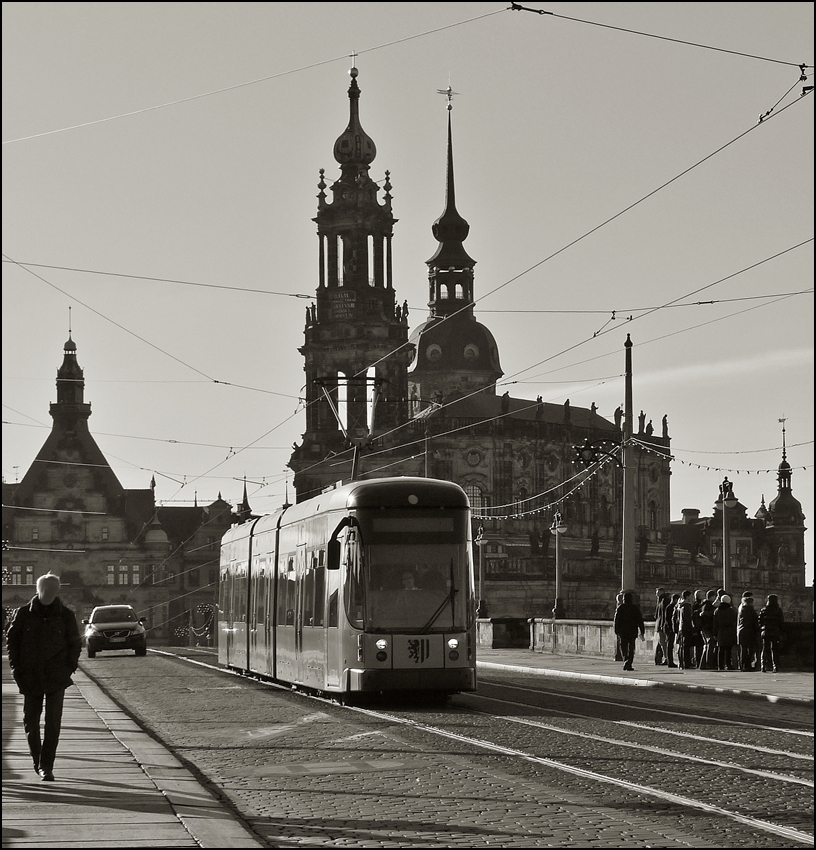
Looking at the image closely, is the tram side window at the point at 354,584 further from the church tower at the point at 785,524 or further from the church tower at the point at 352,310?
the church tower at the point at 785,524

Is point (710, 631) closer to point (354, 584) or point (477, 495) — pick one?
point (354, 584)

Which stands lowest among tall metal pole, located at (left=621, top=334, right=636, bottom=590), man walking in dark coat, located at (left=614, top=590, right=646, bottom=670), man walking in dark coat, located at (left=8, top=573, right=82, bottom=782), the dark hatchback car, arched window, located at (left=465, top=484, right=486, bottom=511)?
the dark hatchback car

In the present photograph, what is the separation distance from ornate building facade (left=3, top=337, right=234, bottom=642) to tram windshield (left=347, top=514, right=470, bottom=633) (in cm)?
10375

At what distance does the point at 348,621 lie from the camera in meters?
20.2

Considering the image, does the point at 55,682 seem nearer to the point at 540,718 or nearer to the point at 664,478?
the point at 540,718

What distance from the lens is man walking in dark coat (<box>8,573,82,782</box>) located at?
11570mm

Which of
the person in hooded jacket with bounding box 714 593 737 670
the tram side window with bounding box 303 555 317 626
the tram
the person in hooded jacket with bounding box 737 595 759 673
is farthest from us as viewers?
the person in hooded jacket with bounding box 714 593 737 670

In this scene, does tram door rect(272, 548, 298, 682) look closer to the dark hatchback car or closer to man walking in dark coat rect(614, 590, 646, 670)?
man walking in dark coat rect(614, 590, 646, 670)

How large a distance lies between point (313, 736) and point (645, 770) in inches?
177

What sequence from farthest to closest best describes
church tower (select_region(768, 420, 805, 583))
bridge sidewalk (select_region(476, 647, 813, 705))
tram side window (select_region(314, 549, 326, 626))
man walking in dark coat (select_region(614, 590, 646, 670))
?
church tower (select_region(768, 420, 805, 583))
man walking in dark coat (select_region(614, 590, 646, 670))
bridge sidewalk (select_region(476, 647, 813, 705))
tram side window (select_region(314, 549, 326, 626))

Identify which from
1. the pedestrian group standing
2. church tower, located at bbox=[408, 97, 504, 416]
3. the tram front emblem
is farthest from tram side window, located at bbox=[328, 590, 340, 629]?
church tower, located at bbox=[408, 97, 504, 416]

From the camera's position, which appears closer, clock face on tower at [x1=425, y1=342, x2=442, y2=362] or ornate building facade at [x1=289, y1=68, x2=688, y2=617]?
ornate building facade at [x1=289, y1=68, x2=688, y2=617]

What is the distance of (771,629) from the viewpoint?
26797 mm

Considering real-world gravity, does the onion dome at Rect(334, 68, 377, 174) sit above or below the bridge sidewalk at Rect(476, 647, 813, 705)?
above
